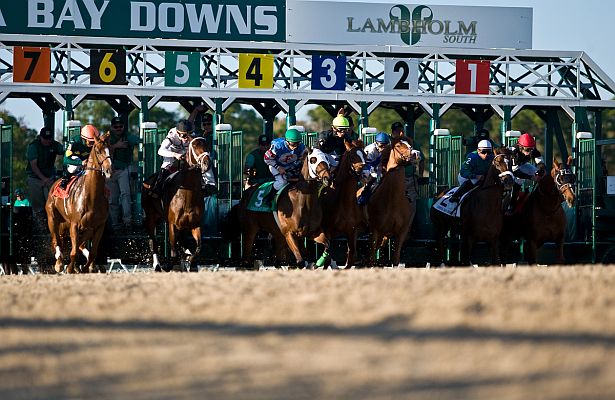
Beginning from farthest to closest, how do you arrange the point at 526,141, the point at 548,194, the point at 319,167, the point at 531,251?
the point at 526,141 < the point at 531,251 < the point at 548,194 < the point at 319,167

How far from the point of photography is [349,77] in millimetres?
21047

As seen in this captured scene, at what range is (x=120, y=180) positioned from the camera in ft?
57.3

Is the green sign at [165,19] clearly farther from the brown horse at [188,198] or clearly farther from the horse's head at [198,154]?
the horse's head at [198,154]

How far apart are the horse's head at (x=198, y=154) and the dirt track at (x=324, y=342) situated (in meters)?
6.61

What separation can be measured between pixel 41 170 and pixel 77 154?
1.08 metres

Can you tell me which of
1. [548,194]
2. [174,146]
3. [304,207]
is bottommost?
[304,207]

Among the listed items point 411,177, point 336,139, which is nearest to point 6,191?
point 336,139

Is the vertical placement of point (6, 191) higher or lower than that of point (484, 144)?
lower

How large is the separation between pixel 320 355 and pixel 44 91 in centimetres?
1345

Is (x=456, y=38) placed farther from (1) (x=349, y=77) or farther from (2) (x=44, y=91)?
(2) (x=44, y=91)

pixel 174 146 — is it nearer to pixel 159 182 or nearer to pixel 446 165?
pixel 159 182

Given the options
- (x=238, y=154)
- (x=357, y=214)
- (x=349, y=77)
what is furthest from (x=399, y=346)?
(x=349, y=77)

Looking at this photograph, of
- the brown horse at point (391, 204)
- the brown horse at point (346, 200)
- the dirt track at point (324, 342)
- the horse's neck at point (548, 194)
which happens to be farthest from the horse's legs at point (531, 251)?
the dirt track at point (324, 342)

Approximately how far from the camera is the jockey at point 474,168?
17.2 m
